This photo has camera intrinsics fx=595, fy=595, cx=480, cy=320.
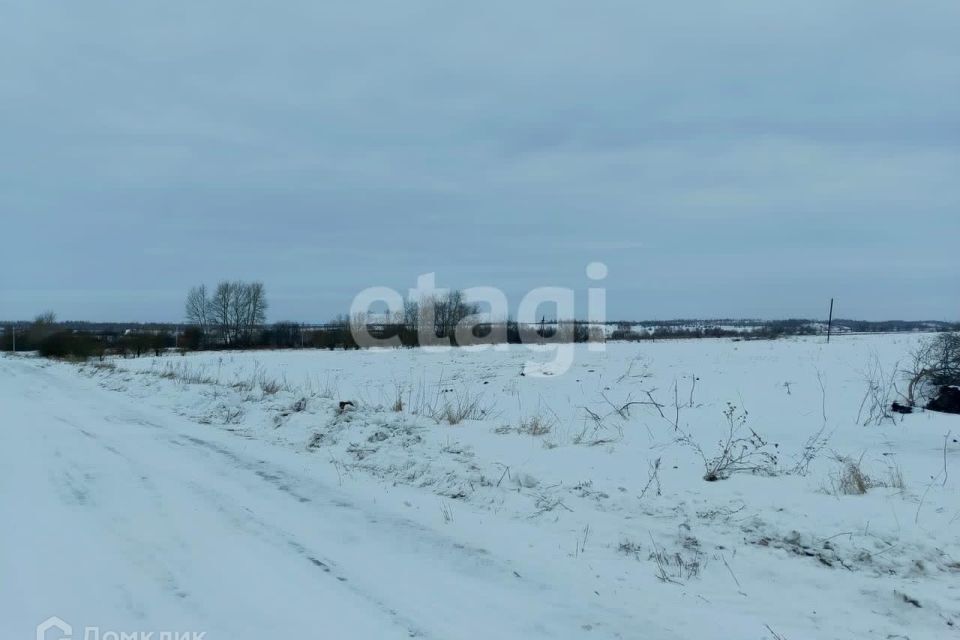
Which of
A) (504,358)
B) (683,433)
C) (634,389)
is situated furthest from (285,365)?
(683,433)

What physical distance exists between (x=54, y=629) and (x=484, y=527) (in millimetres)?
3234

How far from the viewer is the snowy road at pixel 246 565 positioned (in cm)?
367

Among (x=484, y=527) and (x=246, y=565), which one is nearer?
(x=246, y=565)

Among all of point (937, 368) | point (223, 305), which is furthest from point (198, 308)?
point (937, 368)

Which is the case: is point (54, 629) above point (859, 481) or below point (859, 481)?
below

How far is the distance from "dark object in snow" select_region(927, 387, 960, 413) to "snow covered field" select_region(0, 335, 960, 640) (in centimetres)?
87

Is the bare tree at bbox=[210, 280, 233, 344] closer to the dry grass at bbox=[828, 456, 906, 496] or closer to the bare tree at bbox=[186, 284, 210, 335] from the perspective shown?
the bare tree at bbox=[186, 284, 210, 335]

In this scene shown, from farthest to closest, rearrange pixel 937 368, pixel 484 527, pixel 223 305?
1. pixel 223 305
2. pixel 937 368
3. pixel 484 527

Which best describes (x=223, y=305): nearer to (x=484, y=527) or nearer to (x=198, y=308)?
(x=198, y=308)

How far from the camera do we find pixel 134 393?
1766 cm

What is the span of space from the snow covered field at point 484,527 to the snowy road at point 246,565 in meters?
0.02

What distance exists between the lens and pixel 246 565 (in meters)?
4.46

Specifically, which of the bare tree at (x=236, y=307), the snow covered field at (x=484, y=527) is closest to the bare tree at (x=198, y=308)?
the bare tree at (x=236, y=307)

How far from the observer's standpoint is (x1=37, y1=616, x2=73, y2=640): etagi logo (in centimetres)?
346
